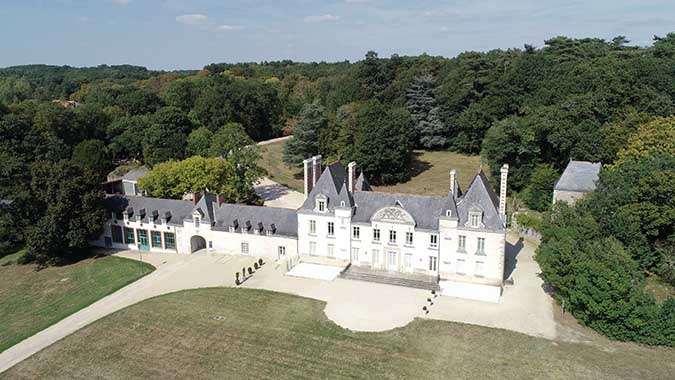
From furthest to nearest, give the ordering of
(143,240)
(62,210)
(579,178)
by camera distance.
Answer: (579,178)
(143,240)
(62,210)

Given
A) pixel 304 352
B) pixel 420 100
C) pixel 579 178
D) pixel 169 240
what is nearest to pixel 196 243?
pixel 169 240

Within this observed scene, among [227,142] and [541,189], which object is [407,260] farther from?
[227,142]

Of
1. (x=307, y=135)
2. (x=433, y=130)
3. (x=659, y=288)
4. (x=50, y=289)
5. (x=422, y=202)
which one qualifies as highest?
(x=307, y=135)

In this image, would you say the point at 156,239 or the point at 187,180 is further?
the point at 187,180

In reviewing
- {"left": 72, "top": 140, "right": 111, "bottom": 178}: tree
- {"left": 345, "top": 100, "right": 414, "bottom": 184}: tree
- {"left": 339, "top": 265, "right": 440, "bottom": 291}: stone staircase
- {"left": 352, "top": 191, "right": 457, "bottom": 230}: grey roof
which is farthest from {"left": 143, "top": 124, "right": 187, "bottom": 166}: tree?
{"left": 339, "top": 265, "right": 440, "bottom": 291}: stone staircase

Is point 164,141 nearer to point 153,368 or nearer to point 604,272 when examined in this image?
point 153,368

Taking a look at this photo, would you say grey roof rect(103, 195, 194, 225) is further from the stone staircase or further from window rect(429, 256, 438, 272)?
window rect(429, 256, 438, 272)

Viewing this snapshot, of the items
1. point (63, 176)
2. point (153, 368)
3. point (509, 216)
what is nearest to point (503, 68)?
point (509, 216)
